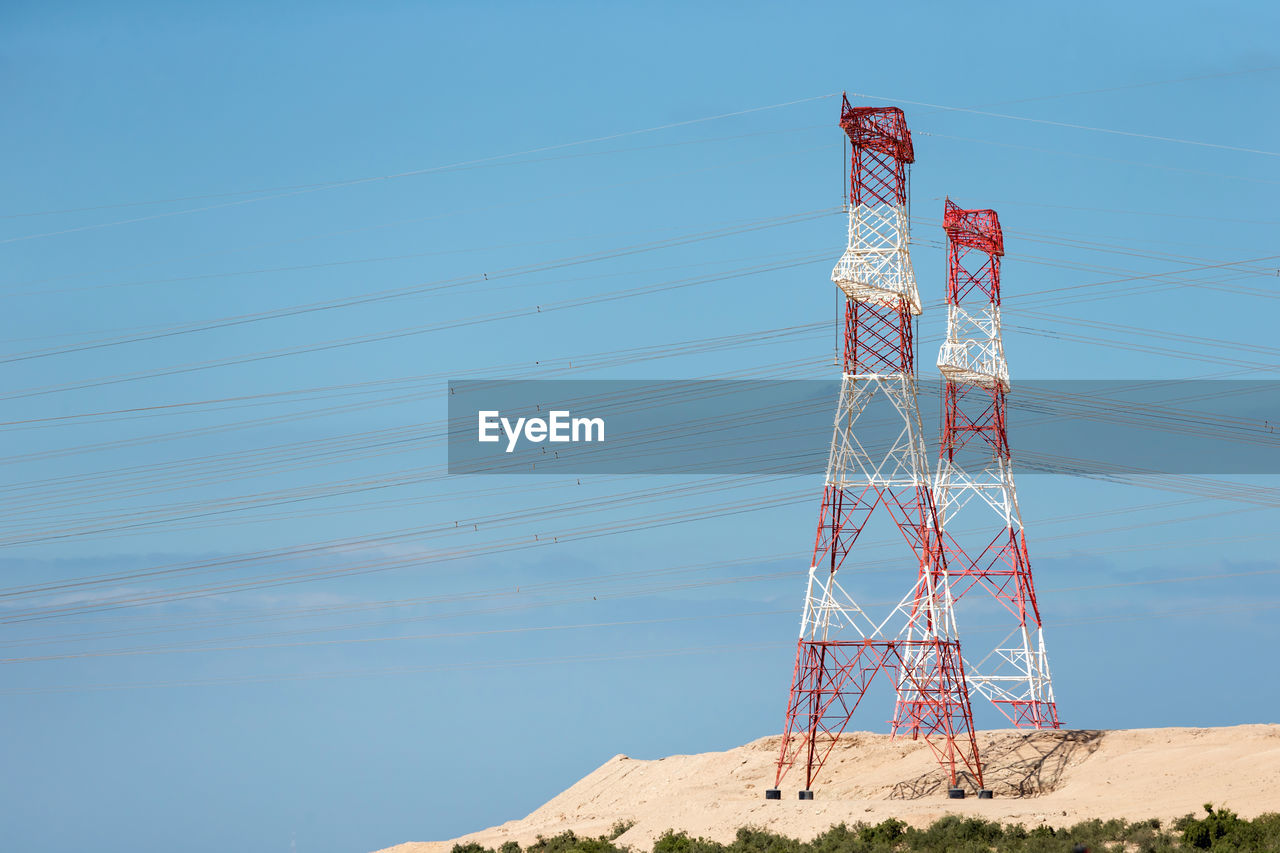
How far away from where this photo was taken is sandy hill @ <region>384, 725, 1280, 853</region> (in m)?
53.2

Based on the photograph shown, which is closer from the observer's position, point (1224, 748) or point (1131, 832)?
point (1131, 832)

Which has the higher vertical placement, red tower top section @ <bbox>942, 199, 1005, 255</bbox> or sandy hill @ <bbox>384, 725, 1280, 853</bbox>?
red tower top section @ <bbox>942, 199, 1005, 255</bbox>

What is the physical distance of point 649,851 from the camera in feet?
179

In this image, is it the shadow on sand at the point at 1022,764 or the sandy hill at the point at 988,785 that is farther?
the shadow on sand at the point at 1022,764

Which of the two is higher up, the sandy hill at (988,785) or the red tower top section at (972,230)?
the red tower top section at (972,230)

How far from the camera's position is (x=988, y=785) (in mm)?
61438

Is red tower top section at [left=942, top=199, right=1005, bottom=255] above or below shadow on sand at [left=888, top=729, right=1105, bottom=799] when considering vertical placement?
above

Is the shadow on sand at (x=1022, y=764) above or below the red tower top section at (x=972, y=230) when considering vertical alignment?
below

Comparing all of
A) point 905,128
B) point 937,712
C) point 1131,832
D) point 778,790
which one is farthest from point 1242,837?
point 905,128

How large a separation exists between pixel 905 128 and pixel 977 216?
12.3 m

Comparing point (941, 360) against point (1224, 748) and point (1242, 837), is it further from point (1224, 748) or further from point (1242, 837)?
point (1242, 837)

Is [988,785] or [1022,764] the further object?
[1022,764]

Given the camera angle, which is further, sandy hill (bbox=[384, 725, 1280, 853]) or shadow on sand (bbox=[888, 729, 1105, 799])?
shadow on sand (bbox=[888, 729, 1105, 799])

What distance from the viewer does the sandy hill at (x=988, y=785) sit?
175 ft
